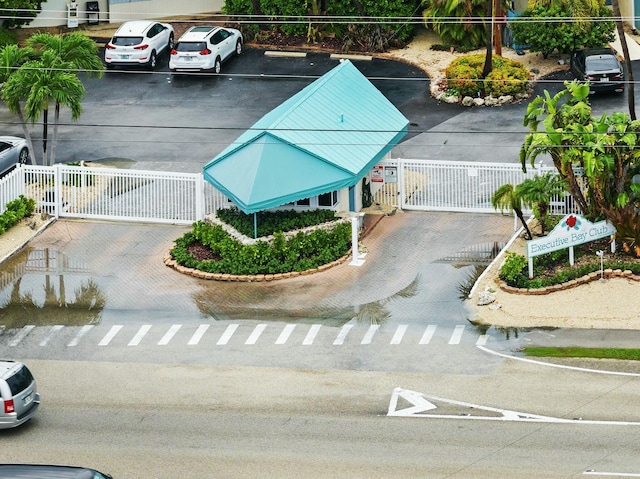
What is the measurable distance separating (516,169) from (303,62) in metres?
15.9

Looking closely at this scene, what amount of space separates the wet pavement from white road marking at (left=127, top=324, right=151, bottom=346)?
50 centimetres


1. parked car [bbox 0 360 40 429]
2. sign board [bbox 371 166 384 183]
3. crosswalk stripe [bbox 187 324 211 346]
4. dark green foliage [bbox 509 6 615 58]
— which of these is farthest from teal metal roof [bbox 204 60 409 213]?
dark green foliage [bbox 509 6 615 58]

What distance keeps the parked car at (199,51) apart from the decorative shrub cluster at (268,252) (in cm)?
1476

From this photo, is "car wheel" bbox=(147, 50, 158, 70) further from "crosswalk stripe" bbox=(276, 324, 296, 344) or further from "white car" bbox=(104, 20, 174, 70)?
"crosswalk stripe" bbox=(276, 324, 296, 344)

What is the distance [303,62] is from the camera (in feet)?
192

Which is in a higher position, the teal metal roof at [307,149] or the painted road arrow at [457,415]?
the teal metal roof at [307,149]

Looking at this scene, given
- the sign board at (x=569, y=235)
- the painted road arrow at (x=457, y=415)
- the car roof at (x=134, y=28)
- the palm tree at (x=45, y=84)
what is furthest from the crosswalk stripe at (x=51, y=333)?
the car roof at (x=134, y=28)

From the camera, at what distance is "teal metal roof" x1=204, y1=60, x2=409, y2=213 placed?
4262 cm

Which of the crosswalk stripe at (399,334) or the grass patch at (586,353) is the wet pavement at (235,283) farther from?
the grass patch at (586,353)

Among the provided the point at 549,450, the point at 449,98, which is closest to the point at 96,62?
the point at 449,98

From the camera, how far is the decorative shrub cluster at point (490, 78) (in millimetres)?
53375

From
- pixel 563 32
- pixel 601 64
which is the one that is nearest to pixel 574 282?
pixel 601 64

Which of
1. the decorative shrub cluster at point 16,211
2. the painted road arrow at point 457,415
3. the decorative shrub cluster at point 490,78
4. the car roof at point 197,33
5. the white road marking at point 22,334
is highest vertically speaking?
the car roof at point 197,33

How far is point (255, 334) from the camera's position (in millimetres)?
37906
